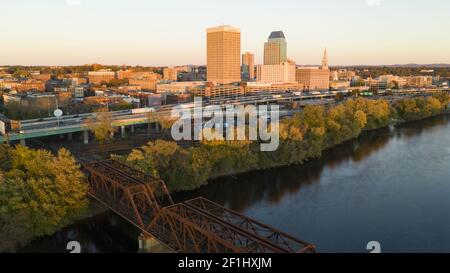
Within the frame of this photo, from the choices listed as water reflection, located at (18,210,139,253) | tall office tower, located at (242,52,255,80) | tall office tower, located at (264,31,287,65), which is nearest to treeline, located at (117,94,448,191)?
water reflection, located at (18,210,139,253)

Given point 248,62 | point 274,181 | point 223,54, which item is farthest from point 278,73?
point 274,181

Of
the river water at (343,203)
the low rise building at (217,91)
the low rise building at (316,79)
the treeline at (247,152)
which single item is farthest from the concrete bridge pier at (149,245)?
the low rise building at (316,79)

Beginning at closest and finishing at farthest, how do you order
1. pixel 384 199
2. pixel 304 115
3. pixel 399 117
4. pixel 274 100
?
1. pixel 384 199
2. pixel 304 115
3. pixel 399 117
4. pixel 274 100

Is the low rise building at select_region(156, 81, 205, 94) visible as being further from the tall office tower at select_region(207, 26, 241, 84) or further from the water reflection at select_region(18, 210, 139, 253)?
the water reflection at select_region(18, 210, 139, 253)

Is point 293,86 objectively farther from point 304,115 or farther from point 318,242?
point 318,242

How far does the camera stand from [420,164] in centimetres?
1828

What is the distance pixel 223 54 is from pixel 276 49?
17.4 m

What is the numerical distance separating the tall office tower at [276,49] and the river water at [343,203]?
6296 cm

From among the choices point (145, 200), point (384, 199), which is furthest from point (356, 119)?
point (145, 200)

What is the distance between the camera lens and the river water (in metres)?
10.7

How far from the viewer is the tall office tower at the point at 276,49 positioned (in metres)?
81.9

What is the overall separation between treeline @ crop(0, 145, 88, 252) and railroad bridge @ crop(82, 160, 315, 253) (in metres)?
0.65

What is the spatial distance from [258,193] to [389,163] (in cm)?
781

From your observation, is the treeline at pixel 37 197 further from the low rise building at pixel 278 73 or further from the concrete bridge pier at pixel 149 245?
the low rise building at pixel 278 73
